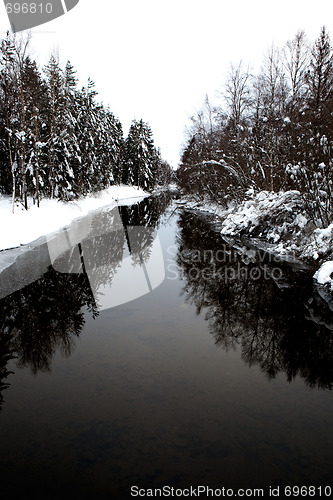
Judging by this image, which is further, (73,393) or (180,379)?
(180,379)

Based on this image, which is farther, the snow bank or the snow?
the snow bank

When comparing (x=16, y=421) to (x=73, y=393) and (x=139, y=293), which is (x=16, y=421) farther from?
(x=139, y=293)

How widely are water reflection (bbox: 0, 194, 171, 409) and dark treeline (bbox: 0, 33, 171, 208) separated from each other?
34.7 ft

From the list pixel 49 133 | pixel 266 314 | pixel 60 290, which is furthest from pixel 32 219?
pixel 266 314

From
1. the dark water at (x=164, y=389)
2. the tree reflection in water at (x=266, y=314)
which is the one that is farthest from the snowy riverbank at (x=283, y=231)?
the dark water at (x=164, y=389)

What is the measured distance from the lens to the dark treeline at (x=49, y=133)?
20203 millimetres

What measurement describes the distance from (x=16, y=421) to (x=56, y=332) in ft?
7.79

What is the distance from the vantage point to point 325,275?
841 centimetres

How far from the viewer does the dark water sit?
9.67 feet

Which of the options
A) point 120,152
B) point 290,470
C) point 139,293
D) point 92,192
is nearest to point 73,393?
point 290,470

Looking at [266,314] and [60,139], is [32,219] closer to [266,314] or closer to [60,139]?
[60,139]

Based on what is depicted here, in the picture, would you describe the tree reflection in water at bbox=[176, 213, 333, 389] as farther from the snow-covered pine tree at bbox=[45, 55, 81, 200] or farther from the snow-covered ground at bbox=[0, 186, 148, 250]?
the snow-covered pine tree at bbox=[45, 55, 81, 200]

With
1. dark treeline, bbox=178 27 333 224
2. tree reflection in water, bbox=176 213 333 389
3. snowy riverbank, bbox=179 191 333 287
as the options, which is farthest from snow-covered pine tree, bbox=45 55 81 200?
tree reflection in water, bbox=176 213 333 389

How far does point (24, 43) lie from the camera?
20766 millimetres
